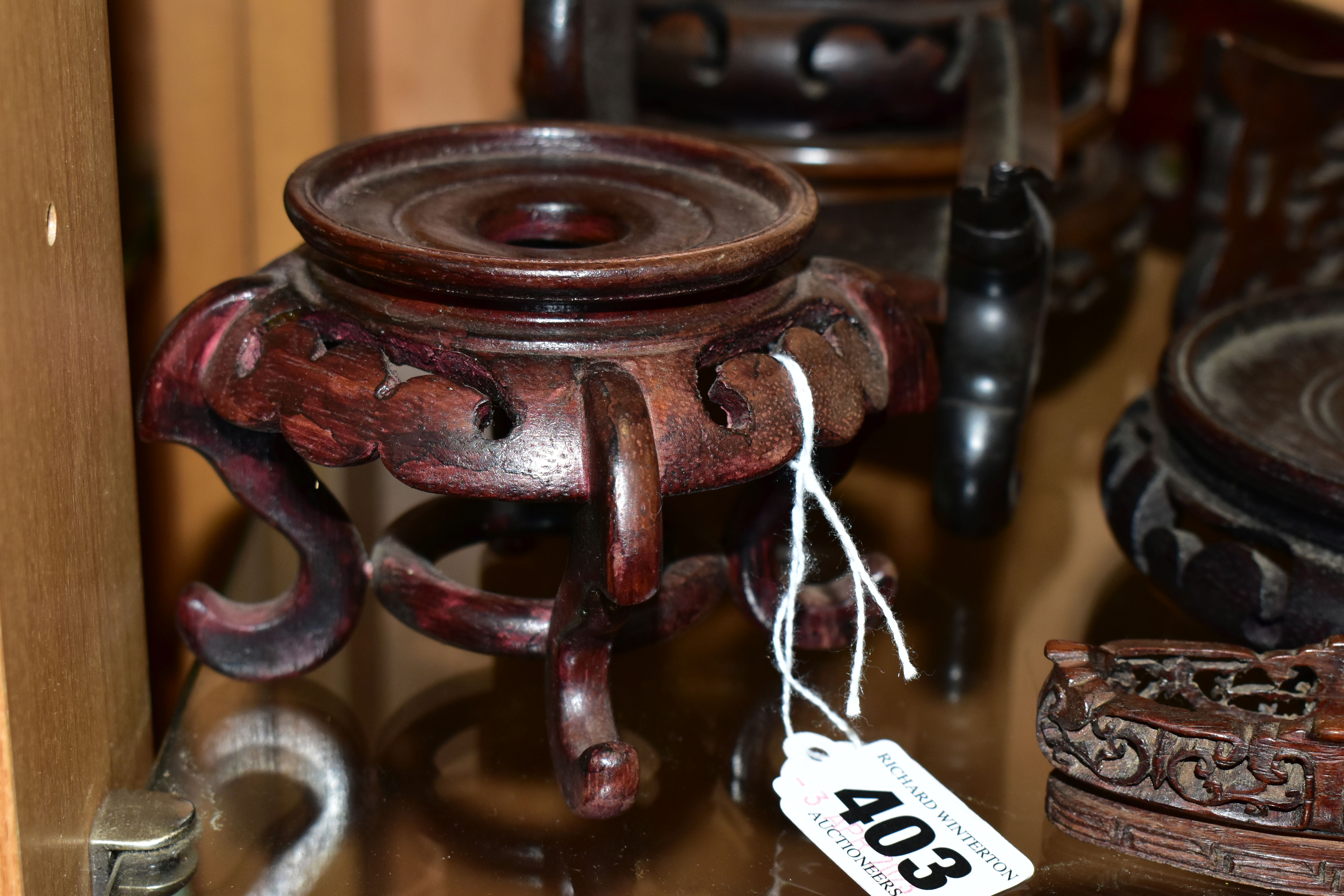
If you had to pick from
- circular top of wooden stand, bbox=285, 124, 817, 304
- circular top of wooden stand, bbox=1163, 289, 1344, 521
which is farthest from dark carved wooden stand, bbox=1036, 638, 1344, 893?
circular top of wooden stand, bbox=285, 124, 817, 304

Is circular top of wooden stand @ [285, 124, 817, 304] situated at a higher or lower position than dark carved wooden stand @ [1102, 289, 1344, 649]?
higher

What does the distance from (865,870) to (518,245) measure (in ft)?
1.26

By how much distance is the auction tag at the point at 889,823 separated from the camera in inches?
28.0

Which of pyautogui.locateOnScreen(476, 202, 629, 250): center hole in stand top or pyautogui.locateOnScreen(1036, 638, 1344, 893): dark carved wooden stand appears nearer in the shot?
pyautogui.locateOnScreen(1036, 638, 1344, 893): dark carved wooden stand

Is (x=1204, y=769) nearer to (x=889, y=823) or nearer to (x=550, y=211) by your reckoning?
(x=889, y=823)

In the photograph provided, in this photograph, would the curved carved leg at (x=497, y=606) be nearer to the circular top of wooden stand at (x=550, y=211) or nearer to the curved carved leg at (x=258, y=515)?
the curved carved leg at (x=258, y=515)

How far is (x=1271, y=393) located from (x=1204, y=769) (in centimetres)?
38

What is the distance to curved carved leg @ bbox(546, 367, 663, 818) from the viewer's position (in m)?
0.61

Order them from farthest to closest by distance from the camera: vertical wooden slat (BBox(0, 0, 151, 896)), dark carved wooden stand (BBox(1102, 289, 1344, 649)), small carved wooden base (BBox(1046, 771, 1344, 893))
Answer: dark carved wooden stand (BBox(1102, 289, 1344, 649)), small carved wooden base (BBox(1046, 771, 1344, 893)), vertical wooden slat (BBox(0, 0, 151, 896))

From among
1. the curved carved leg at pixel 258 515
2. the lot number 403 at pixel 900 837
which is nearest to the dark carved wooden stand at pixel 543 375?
the curved carved leg at pixel 258 515

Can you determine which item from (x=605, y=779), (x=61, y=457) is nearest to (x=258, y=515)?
(x=61, y=457)

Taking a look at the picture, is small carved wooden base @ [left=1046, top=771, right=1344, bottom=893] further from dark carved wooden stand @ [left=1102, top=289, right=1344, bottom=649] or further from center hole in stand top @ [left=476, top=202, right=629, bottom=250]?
center hole in stand top @ [left=476, top=202, right=629, bottom=250]

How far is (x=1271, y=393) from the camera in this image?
3.20 feet

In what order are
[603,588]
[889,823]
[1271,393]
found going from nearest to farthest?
[603,588]
[889,823]
[1271,393]
